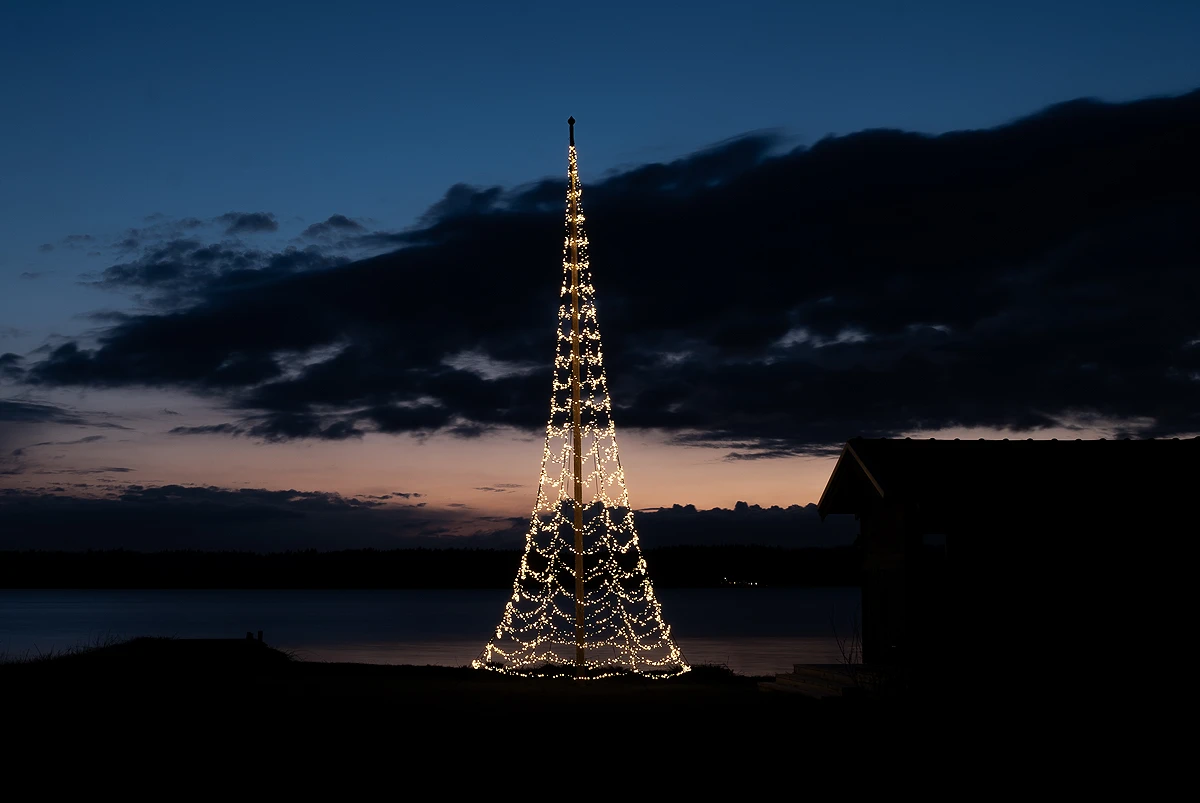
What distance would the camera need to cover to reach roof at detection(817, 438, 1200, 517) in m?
20.7

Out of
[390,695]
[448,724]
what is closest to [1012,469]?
[448,724]

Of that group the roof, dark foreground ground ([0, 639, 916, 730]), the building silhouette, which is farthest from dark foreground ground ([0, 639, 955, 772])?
the roof

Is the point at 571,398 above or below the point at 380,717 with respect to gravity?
above

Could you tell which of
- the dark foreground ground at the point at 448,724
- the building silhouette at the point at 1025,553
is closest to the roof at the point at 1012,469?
the building silhouette at the point at 1025,553

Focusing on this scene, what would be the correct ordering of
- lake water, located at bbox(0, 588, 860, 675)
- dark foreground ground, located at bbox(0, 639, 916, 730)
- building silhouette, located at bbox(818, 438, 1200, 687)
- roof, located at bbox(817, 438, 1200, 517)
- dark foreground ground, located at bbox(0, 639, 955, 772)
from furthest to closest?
lake water, located at bbox(0, 588, 860, 675)
roof, located at bbox(817, 438, 1200, 517)
building silhouette, located at bbox(818, 438, 1200, 687)
dark foreground ground, located at bbox(0, 639, 916, 730)
dark foreground ground, located at bbox(0, 639, 955, 772)

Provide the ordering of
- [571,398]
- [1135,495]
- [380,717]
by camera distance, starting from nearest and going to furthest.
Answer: [380,717]
[1135,495]
[571,398]

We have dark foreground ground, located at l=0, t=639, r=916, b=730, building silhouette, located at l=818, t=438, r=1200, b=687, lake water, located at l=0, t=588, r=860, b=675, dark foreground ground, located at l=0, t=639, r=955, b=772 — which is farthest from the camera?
lake water, located at l=0, t=588, r=860, b=675

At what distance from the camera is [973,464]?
21.8 metres

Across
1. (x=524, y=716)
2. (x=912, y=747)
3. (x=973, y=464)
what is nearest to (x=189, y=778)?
(x=524, y=716)

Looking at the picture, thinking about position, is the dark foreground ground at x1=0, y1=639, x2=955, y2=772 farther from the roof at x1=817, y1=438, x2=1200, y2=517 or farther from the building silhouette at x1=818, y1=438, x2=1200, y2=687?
the roof at x1=817, y1=438, x2=1200, y2=517

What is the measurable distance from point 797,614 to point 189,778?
127 metres

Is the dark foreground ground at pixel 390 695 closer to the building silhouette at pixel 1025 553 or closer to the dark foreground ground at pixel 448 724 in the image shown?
the dark foreground ground at pixel 448 724

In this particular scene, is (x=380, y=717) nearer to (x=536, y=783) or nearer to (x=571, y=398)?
(x=536, y=783)

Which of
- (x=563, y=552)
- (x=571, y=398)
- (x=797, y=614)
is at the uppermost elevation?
(x=571, y=398)
